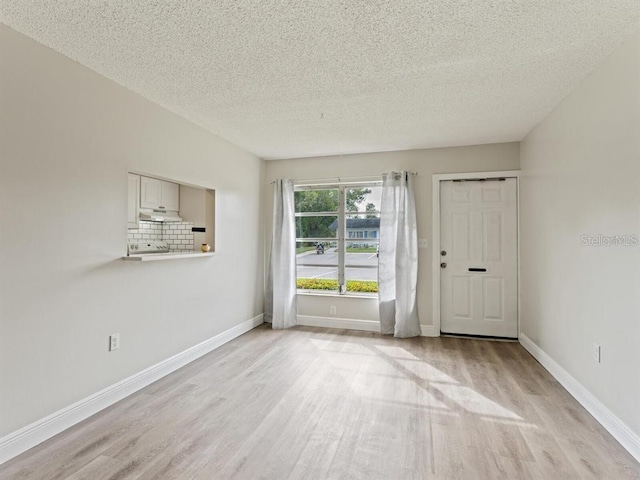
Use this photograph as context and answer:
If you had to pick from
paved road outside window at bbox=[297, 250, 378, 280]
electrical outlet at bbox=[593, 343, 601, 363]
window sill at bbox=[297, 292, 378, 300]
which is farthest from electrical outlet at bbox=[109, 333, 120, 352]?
electrical outlet at bbox=[593, 343, 601, 363]

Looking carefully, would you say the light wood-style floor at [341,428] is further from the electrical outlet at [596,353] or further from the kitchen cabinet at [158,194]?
the kitchen cabinet at [158,194]

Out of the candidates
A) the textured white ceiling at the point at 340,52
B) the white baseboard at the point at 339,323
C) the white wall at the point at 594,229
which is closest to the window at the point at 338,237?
the white baseboard at the point at 339,323

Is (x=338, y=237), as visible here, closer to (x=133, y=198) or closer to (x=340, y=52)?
(x=133, y=198)

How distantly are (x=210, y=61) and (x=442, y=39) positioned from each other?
152 centimetres

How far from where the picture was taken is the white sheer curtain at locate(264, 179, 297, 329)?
476 cm

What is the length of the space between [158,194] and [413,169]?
3.15 m

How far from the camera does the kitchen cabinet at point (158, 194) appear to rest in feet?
11.8

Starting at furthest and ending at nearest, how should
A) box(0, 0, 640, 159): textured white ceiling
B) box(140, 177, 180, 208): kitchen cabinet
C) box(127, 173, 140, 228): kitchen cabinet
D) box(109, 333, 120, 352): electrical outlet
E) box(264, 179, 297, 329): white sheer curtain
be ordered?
box(264, 179, 297, 329): white sheer curtain < box(140, 177, 180, 208): kitchen cabinet < box(127, 173, 140, 228): kitchen cabinet < box(109, 333, 120, 352): electrical outlet < box(0, 0, 640, 159): textured white ceiling

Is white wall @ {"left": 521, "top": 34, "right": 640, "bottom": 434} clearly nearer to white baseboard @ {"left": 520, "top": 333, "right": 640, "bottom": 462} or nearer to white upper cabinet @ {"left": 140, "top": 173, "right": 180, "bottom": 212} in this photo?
white baseboard @ {"left": 520, "top": 333, "right": 640, "bottom": 462}

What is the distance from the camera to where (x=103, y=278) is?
253 centimetres

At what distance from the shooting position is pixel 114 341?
2627mm

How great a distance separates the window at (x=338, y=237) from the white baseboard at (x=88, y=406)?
6.02 feet

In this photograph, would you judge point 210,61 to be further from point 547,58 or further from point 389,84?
point 547,58

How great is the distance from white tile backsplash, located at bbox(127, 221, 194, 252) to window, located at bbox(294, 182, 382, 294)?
1.60m
